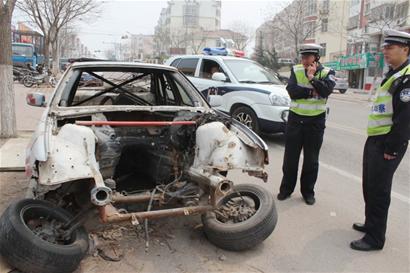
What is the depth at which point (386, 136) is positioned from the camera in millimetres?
3926

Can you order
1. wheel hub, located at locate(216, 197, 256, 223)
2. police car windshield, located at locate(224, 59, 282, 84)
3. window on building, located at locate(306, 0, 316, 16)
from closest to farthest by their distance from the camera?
wheel hub, located at locate(216, 197, 256, 223) < police car windshield, located at locate(224, 59, 282, 84) < window on building, located at locate(306, 0, 316, 16)

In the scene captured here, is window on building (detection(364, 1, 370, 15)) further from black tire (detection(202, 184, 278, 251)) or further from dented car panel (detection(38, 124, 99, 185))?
dented car panel (detection(38, 124, 99, 185))

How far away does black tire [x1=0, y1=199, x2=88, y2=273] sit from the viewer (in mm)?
3066

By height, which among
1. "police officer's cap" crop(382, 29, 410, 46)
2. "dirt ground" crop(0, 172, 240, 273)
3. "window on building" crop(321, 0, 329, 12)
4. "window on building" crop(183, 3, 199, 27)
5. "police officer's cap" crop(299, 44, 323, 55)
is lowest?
"dirt ground" crop(0, 172, 240, 273)

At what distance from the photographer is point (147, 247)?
12.5 feet

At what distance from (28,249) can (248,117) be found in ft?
19.9

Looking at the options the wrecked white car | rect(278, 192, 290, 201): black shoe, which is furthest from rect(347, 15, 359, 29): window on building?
the wrecked white car

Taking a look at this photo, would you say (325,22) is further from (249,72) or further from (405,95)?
(405,95)

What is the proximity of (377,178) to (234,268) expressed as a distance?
1.58 metres

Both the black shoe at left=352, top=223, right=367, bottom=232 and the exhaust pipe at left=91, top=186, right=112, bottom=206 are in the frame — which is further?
the black shoe at left=352, top=223, right=367, bottom=232

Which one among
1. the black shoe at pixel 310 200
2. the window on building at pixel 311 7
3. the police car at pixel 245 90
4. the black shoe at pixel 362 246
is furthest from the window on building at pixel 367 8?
the black shoe at pixel 362 246

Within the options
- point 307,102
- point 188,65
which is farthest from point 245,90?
point 307,102

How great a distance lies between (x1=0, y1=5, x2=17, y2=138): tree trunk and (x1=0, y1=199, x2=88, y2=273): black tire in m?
5.37

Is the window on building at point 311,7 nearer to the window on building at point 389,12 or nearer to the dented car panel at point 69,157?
the window on building at point 389,12
